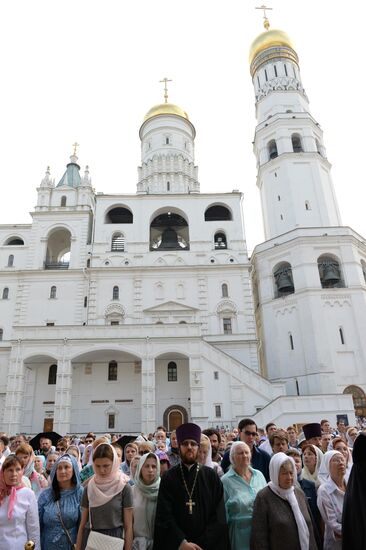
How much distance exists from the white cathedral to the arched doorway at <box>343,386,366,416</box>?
0.30ft

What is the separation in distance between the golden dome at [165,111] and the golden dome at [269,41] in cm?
878

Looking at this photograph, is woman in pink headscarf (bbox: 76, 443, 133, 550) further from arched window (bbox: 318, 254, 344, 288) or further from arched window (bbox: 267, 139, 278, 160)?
arched window (bbox: 267, 139, 278, 160)

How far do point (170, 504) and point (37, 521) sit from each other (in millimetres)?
1611

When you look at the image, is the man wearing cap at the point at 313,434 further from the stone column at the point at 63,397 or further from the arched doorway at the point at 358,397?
the arched doorway at the point at 358,397

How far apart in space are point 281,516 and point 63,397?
21.9 m

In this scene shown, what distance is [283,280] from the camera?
1216 inches

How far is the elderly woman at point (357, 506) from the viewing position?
400cm

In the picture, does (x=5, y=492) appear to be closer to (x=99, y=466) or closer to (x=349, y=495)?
(x=99, y=466)

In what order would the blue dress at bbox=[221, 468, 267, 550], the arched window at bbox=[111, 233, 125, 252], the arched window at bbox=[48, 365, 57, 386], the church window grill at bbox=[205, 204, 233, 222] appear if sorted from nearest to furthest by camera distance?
the blue dress at bbox=[221, 468, 267, 550]
the arched window at bbox=[48, 365, 57, 386]
the arched window at bbox=[111, 233, 125, 252]
the church window grill at bbox=[205, 204, 233, 222]

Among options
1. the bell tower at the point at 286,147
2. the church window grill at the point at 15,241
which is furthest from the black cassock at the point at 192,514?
the church window grill at the point at 15,241

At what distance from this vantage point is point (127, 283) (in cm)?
3111

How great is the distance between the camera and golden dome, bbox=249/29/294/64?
3872cm

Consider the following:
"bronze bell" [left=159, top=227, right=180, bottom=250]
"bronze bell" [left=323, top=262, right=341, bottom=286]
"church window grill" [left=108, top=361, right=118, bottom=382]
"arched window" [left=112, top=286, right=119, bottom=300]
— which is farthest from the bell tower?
"church window grill" [left=108, top=361, right=118, bottom=382]

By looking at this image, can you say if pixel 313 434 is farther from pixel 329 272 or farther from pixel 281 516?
pixel 329 272
